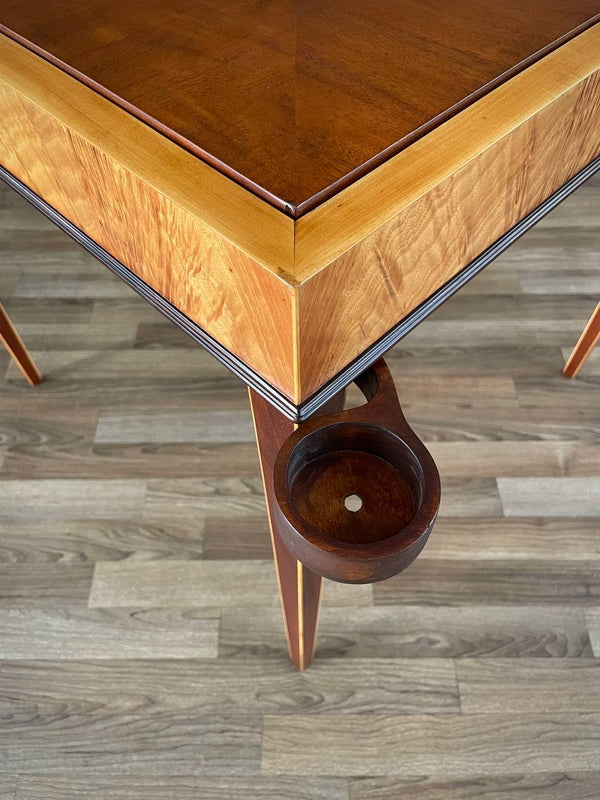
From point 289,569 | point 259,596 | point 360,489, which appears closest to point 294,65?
point 360,489

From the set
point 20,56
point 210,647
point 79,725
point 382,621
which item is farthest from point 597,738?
point 20,56

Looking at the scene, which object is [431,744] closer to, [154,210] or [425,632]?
[425,632]

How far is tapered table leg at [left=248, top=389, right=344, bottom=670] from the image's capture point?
0.61 metres

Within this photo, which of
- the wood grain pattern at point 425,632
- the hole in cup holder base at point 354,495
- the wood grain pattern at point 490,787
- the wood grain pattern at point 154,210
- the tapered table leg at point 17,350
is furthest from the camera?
the tapered table leg at point 17,350

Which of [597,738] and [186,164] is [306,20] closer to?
[186,164]

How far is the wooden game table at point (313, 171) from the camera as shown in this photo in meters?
0.46

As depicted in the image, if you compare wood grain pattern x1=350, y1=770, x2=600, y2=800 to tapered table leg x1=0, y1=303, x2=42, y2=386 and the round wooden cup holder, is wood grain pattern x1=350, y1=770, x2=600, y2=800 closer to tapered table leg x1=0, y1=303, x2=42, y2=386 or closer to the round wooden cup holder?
the round wooden cup holder

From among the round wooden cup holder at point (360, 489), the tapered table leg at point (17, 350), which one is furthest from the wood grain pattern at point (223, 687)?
the tapered table leg at point (17, 350)

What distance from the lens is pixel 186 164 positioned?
484 mm

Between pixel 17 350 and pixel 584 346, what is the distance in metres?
0.97

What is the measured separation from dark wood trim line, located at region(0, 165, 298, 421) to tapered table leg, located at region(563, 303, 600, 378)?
0.77m

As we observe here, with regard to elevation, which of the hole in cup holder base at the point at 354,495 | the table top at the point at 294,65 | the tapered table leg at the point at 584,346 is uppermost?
the table top at the point at 294,65

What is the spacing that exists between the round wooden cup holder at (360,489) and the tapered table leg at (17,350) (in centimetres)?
71

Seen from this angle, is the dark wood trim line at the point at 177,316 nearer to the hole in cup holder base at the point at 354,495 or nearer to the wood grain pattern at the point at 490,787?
the hole in cup holder base at the point at 354,495
